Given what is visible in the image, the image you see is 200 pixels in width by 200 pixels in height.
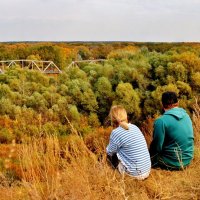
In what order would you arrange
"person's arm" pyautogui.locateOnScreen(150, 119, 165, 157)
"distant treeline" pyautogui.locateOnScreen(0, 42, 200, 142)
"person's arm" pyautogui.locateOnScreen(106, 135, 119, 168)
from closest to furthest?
1. "person's arm" pyautogui.locateOnScreen(106, 135, 119, 168)
2. "person's arm" pyautogui.locateOnScreen(150, 119, 165, 157)
3. "distant treeline" pyautogui.locateOnScreen(0, 42, 200, 142)

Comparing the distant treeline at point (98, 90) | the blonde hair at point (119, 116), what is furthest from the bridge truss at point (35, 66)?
the blonde hair at point (119, 116)

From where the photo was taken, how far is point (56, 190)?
3969 millimetres

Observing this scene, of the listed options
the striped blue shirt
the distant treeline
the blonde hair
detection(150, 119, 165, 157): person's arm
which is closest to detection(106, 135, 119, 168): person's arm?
the striped blue shirt

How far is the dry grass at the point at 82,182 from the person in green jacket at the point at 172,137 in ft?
0.70

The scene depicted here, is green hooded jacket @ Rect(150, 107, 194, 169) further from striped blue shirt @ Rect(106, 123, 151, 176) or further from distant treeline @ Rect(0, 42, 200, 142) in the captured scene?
distant treeline @ Rect(0, 42, 200, 142)

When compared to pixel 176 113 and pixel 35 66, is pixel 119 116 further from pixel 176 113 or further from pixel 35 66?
pixel 35 66

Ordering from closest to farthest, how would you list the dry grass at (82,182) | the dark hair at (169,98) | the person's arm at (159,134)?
the dry grass at (82,182), the person's arm at (159,134), the dark hair at (169,98)

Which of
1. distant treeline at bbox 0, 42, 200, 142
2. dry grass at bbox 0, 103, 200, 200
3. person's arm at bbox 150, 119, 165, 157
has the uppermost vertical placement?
person's arm at bbox 150, 119, 165, 157

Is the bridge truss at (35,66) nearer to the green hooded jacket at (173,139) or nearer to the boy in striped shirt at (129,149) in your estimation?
the green hooded jacket at (173,139)

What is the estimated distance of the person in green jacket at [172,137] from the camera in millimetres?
4938

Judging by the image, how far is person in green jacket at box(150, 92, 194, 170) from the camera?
16.2ft

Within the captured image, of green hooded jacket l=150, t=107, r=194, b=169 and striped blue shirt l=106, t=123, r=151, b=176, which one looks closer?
striped blue shirt l=106, t=123, r=151, b=176

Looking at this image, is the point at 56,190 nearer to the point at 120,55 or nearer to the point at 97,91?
the point at 97,91

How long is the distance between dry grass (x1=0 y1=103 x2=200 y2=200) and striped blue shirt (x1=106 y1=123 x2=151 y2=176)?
122mm
